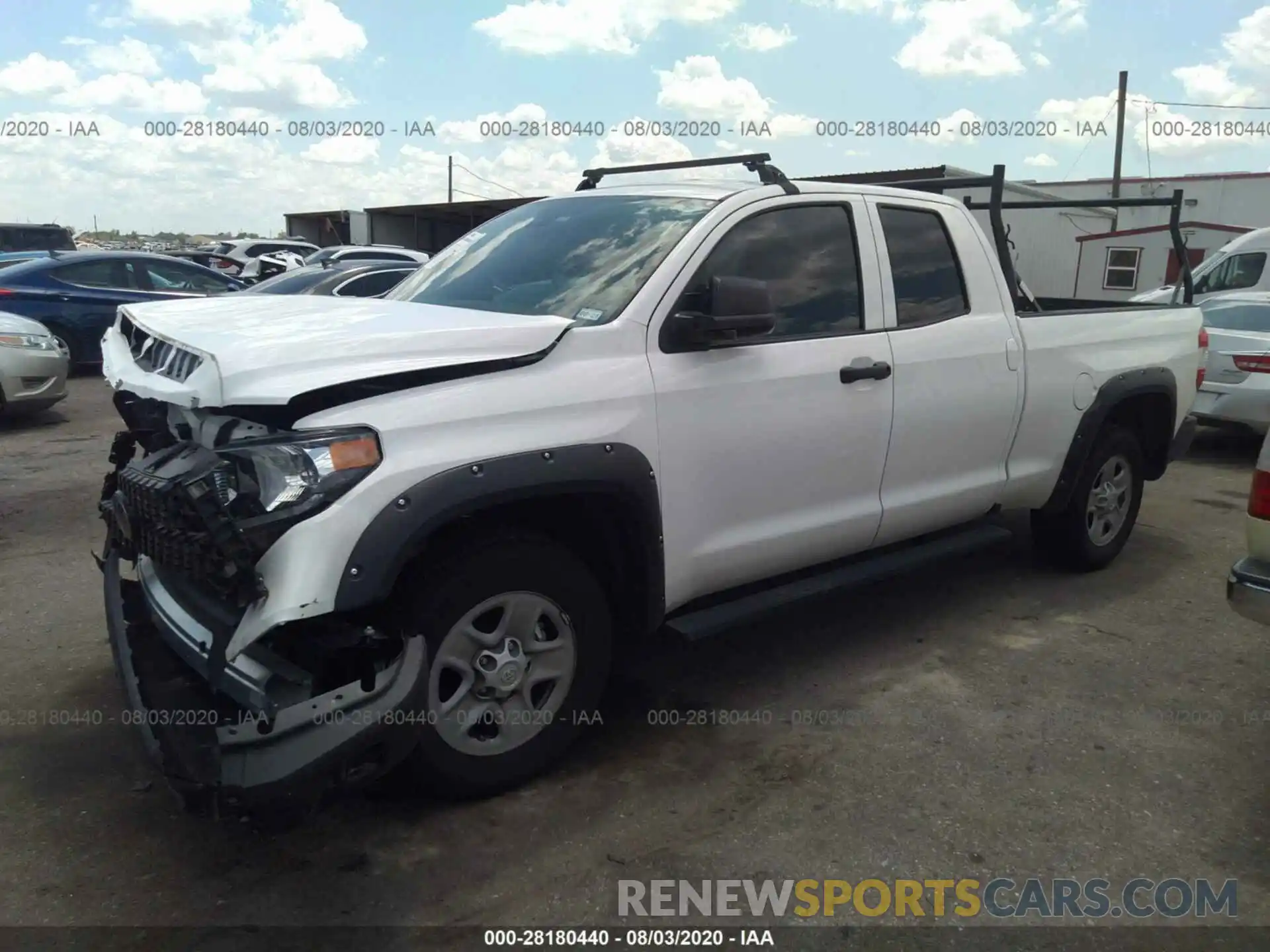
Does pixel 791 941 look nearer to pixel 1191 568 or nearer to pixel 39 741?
pixel 39 741

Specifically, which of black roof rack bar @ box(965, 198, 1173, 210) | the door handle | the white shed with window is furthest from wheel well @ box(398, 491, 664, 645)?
the white shed with window

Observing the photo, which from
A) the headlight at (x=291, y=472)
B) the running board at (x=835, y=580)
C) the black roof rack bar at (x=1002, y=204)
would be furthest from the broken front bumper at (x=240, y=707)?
the black roof rack bar at (x=1002, y=204)

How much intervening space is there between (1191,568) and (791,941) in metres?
4.14

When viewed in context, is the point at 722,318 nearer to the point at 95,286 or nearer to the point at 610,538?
the point at 610,538

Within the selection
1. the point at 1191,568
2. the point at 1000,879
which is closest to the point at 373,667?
the point at 1000,879

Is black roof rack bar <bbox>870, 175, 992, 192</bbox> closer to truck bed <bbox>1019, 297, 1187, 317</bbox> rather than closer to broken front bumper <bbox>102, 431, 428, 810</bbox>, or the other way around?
truck bed <bbox>1019, 297, 1187, 317</bbox>

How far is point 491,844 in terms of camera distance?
2975 mm

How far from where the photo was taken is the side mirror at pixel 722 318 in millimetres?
3262

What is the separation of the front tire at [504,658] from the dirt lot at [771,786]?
0.59ft

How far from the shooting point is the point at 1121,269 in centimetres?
2570

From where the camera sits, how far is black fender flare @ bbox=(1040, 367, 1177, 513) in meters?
5.01

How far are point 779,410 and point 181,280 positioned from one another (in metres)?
11.0

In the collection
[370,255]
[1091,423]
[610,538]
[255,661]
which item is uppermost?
[370,255]

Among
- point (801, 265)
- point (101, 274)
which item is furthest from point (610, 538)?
point (101, 274)
